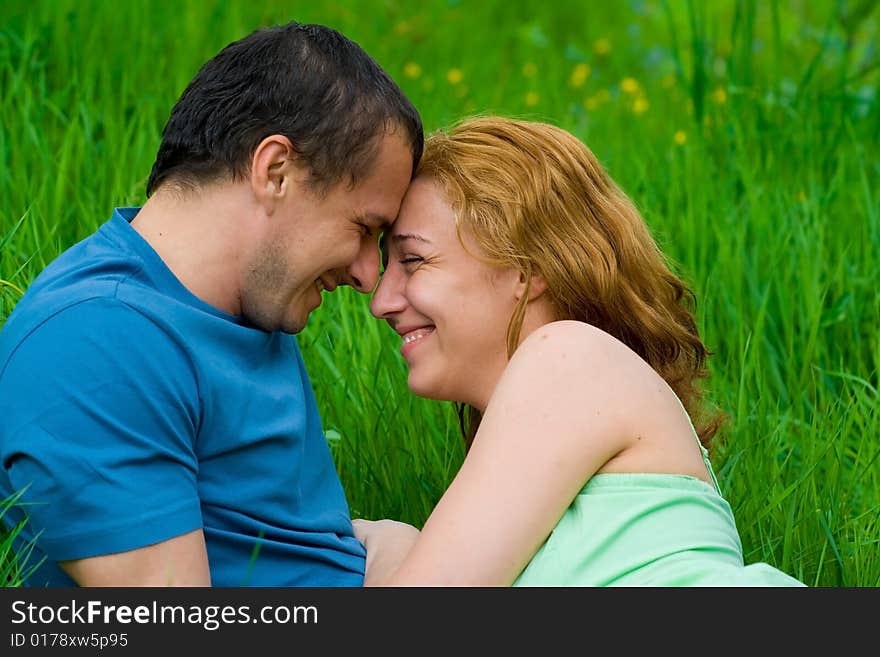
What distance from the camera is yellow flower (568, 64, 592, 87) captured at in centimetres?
604

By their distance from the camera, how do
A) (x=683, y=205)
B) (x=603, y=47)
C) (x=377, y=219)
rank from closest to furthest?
(x=377, y=219) < (x=683, y=205) < (x=603, y=47)

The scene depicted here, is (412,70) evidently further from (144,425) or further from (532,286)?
(144,425)

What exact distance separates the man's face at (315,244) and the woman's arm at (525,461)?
400mm

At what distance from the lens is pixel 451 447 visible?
10.5 feet

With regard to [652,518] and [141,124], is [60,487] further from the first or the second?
[141,124]

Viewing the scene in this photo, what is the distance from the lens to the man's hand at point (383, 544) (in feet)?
8.20

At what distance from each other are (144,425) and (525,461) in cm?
65

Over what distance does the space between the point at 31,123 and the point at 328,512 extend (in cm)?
190

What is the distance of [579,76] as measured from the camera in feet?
19.9

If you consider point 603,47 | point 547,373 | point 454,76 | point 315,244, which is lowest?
point 603,47

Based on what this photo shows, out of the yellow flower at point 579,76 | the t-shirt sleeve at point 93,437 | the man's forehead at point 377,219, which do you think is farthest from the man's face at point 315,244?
the yellow flower at point 579,76

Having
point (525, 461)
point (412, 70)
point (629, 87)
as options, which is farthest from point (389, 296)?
point (629, 87)

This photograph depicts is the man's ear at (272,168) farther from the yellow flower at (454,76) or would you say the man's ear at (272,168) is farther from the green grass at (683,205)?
the yellow flower at (454,76)
